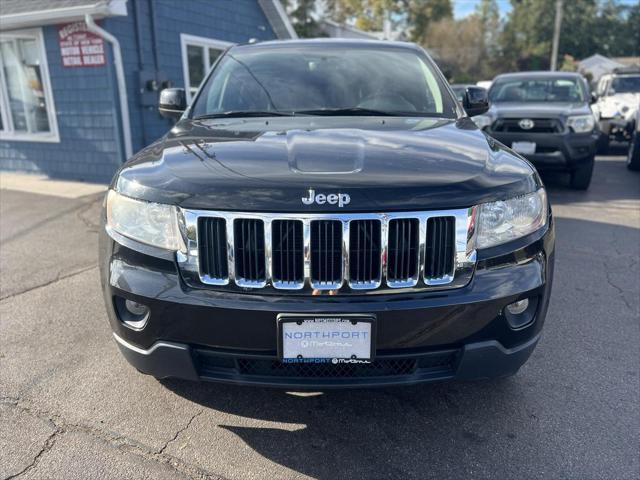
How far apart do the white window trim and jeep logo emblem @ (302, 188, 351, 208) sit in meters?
8.70

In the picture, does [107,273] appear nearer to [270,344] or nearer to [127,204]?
[127,204]

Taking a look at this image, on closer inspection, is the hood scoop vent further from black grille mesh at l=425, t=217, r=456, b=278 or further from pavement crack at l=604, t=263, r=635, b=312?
pavement crack at l=604, t=263, r=635, b=312

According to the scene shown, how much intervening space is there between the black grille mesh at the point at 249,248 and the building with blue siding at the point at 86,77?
7.22 metres

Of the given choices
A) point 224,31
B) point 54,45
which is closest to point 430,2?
point 224,31

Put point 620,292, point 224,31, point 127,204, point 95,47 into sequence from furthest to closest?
point 224,31 → point 95,47 → point 620,292 → point 127,204

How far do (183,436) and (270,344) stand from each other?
0.74m

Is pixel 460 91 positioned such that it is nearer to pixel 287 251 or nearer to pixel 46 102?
pixel 46 102

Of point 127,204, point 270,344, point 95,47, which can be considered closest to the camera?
point 270,344

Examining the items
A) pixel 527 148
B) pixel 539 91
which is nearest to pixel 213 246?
pixel 527 148

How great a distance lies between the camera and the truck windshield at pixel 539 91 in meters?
8.55

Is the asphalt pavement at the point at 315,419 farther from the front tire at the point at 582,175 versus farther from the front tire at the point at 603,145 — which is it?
the front tire at the point at 603,145

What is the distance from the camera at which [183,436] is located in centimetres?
238

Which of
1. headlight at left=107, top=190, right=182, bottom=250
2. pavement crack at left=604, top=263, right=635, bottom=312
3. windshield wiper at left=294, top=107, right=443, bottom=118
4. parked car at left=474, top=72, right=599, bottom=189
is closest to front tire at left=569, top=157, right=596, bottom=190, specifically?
parked car at left=474, top=72, right=599, bottom=189

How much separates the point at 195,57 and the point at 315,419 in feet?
31.9
